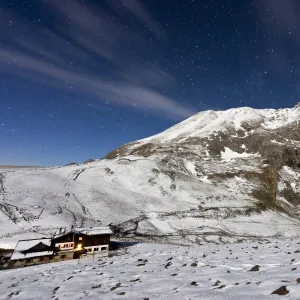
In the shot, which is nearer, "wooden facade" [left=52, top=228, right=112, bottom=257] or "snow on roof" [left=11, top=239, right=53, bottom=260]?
"snow on roof" [left=11, top=239, right=53, bottom=260]

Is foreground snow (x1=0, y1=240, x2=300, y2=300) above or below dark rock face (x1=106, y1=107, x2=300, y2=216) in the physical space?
below

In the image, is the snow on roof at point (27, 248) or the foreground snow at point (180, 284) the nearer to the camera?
the foreground snow at point (180, 284)

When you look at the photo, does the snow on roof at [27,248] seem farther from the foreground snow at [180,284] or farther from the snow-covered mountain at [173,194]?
the foreground snow at [180,284]

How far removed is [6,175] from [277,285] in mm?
108274

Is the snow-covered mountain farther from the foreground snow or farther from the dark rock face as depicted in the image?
the foreground snow

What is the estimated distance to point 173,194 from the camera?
10225 centimetres

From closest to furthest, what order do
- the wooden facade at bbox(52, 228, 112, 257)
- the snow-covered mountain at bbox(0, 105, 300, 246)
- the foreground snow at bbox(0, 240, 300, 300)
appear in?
the foreground snow at bbox(0, 240, 300, 300)
the wooden facade at bbox(52, 228, 112, 257)
the snow-covered mountain at bbox(0, 105, 300, 246)

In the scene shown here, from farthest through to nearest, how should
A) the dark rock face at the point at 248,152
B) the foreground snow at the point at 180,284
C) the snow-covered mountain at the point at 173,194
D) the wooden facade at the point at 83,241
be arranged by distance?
the dark rock face at the point at 248,152, the snow-covered mountain at the point at 173,194, the wooden facade at the point at 83,241, the foreground snow at the point at 180,284

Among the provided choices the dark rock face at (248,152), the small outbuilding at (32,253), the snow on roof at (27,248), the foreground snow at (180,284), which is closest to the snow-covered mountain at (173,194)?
the dark rock face at (248,152)

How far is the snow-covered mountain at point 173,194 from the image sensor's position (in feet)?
239

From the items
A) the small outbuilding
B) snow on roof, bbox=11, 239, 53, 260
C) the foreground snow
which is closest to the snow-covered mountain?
snow on roof, bbox=11, 239, 53, 260

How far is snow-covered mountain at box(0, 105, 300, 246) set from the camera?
72812mm

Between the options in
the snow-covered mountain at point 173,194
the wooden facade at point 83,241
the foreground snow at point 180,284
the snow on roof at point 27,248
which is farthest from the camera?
the snow-covered mountain at point 173,194

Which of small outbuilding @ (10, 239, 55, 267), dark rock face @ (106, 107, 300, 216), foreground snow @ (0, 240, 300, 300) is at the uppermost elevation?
dark rock face @ (106, 107, 300, 216)
